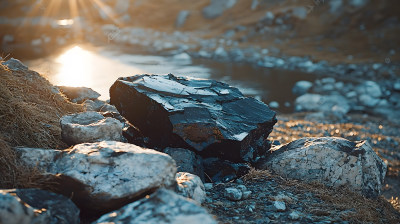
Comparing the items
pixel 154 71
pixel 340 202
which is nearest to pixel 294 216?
pixel 340 202

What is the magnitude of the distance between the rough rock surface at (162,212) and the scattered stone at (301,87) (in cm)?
2031

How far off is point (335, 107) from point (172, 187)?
17.2 meters

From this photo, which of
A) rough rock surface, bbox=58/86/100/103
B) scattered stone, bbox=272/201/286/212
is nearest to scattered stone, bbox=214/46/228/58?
rough rock surface, bbox=58/86/100/103

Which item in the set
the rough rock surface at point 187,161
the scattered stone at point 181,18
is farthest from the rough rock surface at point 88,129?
the scattered stone at point 181,18

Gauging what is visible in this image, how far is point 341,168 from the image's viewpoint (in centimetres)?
602

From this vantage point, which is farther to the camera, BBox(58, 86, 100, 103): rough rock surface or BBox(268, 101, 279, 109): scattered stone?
BBox(268, 101, 279, 109): scattered stone

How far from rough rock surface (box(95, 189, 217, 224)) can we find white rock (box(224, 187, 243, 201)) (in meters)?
1.92

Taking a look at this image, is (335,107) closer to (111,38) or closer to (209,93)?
(209,93)

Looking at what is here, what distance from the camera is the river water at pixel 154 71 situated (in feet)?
72.4

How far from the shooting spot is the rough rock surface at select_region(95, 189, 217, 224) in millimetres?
3068

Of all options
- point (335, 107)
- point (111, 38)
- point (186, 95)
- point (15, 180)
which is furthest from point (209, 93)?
point (111, 38)

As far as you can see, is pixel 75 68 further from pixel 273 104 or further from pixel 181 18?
pixel 181 18

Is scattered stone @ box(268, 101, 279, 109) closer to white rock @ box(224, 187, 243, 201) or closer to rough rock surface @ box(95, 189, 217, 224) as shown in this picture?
white rock @ box(224, 187, 243, 201)

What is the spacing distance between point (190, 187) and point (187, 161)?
1017 millimetres
